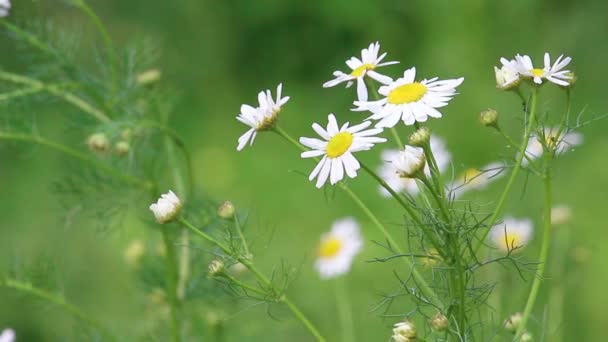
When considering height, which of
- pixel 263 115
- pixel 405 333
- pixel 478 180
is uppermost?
pixel 478 180

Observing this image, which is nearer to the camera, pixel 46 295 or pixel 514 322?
pixel 514 322

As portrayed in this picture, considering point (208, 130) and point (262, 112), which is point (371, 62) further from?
point (208, 130)

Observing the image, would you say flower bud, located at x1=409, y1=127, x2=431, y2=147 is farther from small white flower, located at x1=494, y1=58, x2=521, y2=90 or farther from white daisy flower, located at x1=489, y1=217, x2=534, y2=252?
white daisy flower, located at x1=489, y1=217, x2=534, y2=252

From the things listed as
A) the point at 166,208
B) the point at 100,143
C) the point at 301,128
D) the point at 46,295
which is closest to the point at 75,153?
the point at 100,143

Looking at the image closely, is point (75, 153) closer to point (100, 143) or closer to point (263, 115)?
point (100, 143)

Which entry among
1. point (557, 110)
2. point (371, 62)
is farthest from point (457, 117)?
point (371, 62)

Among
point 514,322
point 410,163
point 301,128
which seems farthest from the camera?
point 301,128

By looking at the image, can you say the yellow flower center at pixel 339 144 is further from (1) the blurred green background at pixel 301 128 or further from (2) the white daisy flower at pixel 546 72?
(1) the blurred green background at pixel 301 128
